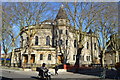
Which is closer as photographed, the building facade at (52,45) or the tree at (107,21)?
the tree at (107,21)

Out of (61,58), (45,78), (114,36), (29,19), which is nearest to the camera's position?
(45,78)

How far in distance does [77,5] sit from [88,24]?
3540 millimetres

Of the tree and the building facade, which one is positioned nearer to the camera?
the tree

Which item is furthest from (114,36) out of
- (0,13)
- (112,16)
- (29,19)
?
(0,13)

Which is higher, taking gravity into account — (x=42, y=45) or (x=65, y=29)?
(x=65, y=29)

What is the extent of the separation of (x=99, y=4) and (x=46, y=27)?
23.3 metres

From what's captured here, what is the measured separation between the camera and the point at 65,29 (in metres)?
44.6

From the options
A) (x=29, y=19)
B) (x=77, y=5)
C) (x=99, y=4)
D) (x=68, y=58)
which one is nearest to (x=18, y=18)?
(x=29, y=19)

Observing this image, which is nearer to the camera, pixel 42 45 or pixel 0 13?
pixel 0 13

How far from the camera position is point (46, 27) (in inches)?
1784

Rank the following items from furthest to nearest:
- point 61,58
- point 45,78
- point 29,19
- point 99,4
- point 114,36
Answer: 1. point 61,58
2. point 114,36
3. point 29,19
4. point 99,4
5. point 45,78

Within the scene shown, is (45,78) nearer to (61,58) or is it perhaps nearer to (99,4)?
(99,4)

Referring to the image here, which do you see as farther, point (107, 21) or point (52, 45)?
point (52, 45)

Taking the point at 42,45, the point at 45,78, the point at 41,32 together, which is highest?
the point at 41,32
